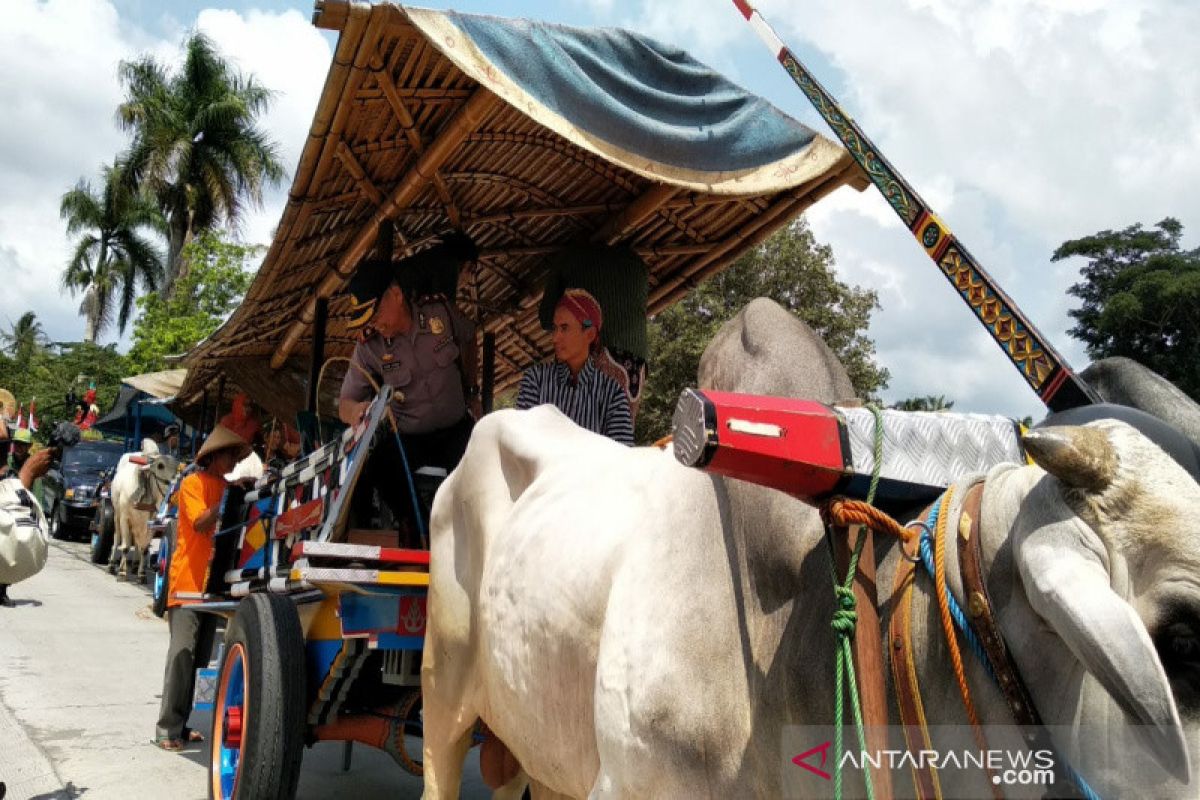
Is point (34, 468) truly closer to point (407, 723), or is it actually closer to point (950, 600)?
point (407, 723)

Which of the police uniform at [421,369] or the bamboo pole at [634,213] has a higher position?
the bamboo pole at [634,213]

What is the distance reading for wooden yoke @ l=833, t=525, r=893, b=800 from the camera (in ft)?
5.08

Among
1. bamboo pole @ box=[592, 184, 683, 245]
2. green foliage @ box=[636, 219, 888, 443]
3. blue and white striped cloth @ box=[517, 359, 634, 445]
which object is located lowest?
blue and white striped cloth @ box=[517, 359, 634, 445]

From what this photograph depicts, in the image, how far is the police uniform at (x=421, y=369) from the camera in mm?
4172

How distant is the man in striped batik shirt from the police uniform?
1.21ft

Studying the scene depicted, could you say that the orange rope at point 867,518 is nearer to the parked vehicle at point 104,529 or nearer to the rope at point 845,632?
the rope at point 845,632

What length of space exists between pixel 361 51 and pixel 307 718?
231 centimetres

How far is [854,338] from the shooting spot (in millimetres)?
16047

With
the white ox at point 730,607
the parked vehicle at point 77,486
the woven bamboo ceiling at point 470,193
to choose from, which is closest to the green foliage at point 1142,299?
the woven bamboo ceiling at point 470,193

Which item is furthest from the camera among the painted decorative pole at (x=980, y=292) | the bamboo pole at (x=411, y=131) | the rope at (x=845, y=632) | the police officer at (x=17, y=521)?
the police officer at (x=17, y=521)

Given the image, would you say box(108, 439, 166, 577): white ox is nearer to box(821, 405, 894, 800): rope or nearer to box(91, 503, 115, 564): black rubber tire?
box(91, 503, 115, 564): black rubber tire

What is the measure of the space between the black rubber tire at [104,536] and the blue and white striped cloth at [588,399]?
43.5ft

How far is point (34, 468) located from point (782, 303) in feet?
42.2

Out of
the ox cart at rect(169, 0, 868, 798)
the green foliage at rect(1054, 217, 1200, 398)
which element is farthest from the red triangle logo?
the green foliage at rect(1054, 217, 1200, 398)
